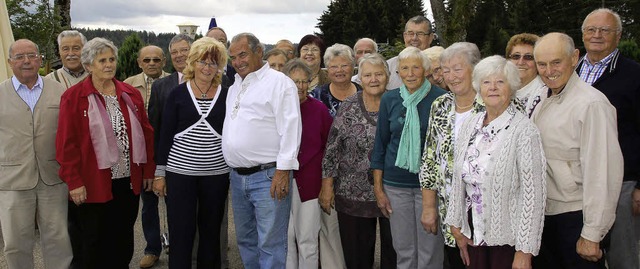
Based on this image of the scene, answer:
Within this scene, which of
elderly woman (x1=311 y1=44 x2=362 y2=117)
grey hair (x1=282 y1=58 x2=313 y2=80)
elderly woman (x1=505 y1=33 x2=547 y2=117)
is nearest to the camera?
elderly woman (x1=505 y1=33 x2=547 y2=117)

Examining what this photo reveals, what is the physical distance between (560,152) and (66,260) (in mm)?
3783

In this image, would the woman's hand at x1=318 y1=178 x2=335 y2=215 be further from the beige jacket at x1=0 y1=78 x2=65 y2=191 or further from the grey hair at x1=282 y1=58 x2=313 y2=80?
the beige jacket at x1=0 y1=78 x2=65 y2=191

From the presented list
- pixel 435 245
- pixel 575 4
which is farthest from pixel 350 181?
pixel 575 4

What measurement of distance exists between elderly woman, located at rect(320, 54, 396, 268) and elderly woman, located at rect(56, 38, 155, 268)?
159 cm

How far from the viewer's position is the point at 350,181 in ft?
14.7

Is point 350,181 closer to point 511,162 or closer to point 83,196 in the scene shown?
point 511,162

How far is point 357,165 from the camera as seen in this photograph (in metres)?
4.44

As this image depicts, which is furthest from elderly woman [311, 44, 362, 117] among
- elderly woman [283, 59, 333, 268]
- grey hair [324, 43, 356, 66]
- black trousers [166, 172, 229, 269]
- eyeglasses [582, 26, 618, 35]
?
eyeglasses [582, 26, 618, 35]

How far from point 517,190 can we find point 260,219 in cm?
201

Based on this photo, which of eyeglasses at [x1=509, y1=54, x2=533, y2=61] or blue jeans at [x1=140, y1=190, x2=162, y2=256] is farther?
blue jeans at [x1=140, y1=190, x2=162, y2=256]

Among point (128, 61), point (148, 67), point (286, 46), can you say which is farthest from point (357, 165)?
point (128, 61)

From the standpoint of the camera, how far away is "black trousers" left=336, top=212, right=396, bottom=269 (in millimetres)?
4520

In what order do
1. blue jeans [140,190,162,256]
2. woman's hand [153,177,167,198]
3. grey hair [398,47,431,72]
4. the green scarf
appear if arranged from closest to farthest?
the green scarf, grey hair [398,47,431,72], woman's hand [153,177,167,198], blue jeans [140,190,162,256]

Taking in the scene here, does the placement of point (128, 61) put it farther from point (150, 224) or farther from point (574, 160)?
point (574, 160)
